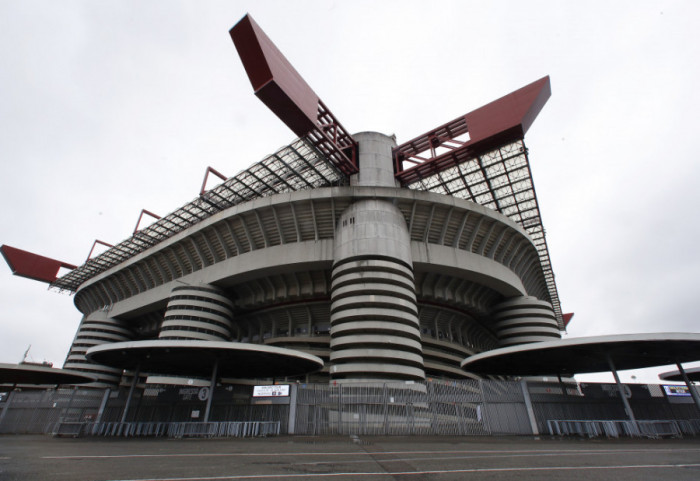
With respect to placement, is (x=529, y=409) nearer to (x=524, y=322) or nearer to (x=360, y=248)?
(x=360, y=248)

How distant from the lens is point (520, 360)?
65.2 feet

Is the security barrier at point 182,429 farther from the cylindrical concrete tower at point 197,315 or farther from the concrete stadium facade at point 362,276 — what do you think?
the cylindrical concrete tower at point 197,315

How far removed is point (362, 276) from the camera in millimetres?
25844

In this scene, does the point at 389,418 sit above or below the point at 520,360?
below

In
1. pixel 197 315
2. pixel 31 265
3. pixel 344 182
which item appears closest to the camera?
pixel 197 315

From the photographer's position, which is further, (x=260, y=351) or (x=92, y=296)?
(x=92, y=296)

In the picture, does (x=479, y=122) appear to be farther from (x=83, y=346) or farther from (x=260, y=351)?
(x=83, y=346)

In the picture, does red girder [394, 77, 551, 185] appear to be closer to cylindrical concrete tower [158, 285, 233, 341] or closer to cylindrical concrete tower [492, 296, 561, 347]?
cylindrical concrete tower [492, 296, 561, 347]

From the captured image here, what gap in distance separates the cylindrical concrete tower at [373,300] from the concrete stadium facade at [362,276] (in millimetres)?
85

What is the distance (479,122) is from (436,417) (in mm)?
22491

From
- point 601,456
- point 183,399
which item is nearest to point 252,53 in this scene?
point 183,399

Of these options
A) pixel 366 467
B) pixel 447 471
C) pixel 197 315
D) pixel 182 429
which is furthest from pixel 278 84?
pixel 197 315

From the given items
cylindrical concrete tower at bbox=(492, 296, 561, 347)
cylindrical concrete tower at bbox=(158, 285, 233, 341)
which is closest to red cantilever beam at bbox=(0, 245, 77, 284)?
cylindrical concrete tower at bbox=(158, 285, 233, 341)

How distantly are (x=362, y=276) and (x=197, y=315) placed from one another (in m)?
18.0
